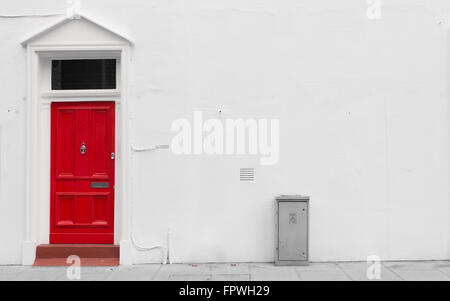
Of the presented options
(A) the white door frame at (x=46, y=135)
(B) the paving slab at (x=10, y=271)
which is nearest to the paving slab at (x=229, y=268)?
(A) the white door frame at (x=46, y=135)

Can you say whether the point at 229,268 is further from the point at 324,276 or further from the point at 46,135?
the point at 46,135

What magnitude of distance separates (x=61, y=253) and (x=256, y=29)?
454 centimetres

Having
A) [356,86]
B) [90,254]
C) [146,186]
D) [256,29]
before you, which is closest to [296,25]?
[256,29]

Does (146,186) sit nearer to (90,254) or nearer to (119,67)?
(90,254)

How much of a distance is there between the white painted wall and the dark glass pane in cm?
50

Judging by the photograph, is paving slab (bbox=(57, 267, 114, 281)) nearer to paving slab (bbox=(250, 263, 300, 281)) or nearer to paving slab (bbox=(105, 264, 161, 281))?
paving slab (bbox=(105, 264, 161, 281))

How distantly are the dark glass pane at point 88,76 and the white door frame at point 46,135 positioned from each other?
0.12 m

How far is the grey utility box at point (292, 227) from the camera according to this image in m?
7.55

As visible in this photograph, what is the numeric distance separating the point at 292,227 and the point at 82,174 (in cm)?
334

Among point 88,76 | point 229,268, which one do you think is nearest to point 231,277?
point 229,268

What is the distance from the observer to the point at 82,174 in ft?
26.5

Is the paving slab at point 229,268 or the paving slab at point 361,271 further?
the paving slab at point 229,268

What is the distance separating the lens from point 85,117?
8094 millimetres

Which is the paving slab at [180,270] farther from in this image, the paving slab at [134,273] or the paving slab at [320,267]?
the paving slab at [320,267]
